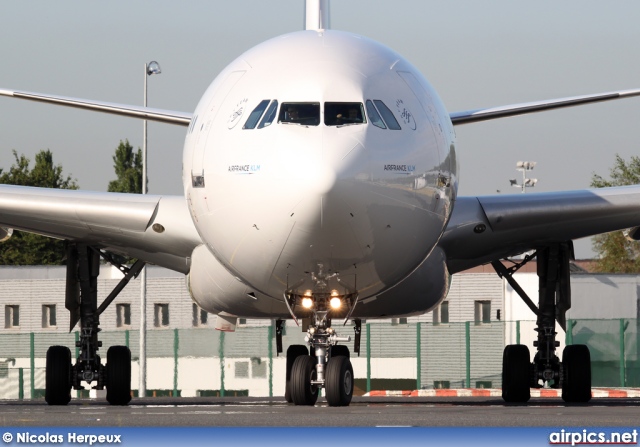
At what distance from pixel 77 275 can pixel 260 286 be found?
20.1ft

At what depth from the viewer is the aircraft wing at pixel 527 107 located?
66.5 ft

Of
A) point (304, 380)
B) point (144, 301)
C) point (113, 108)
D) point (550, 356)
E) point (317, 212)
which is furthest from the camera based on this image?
point (144, 301)

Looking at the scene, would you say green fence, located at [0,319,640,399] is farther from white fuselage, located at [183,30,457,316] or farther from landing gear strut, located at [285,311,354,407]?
white fuselage, located at [183,30,457,316]

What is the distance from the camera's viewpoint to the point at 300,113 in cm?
1625

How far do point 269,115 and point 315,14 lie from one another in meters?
7.36

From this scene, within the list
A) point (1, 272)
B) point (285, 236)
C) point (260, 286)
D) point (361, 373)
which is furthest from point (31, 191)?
point (1, 272)

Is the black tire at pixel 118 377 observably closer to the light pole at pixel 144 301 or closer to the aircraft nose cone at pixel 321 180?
the aircraft nose cone at pixel 321 180

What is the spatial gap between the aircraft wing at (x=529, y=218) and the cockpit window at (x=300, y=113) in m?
4.77

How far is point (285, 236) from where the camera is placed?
15.8 meters

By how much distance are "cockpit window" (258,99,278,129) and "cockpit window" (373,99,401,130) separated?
1148 mm

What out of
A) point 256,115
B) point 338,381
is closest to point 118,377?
point 338,381

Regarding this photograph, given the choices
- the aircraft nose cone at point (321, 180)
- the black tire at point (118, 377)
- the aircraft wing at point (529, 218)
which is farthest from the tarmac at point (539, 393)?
the aircraft nose cone at point (321, 180)

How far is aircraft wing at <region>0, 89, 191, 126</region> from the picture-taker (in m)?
20.5

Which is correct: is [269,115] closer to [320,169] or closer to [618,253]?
[320,169]
